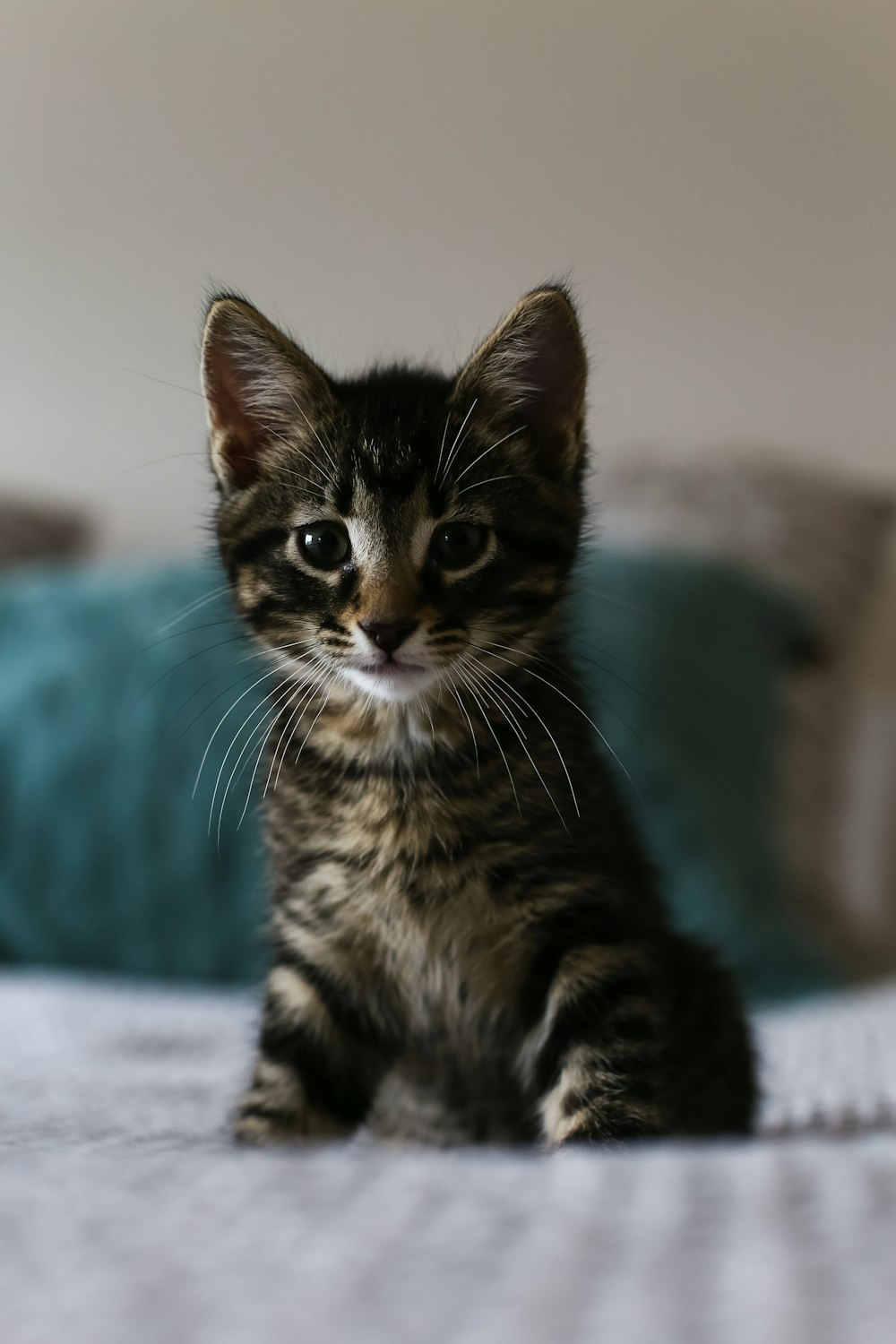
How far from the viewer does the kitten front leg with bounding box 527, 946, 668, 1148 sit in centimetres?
73

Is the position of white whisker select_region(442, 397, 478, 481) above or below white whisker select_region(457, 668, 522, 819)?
above

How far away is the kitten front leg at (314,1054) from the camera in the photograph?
84 centimetres

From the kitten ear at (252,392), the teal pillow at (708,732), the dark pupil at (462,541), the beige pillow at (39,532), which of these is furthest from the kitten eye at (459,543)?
the beige pillow at (39,532)

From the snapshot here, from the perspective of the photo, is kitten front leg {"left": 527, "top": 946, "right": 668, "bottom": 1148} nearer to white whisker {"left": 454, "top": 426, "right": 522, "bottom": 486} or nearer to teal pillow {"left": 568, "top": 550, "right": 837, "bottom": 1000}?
white whisker {"left": 454, "top": 426, "right": 522, "bottom": 486}

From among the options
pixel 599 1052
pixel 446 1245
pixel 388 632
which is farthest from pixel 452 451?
pixel 446 1245

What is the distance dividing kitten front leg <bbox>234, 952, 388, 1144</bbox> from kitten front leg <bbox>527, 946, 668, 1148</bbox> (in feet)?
0.45

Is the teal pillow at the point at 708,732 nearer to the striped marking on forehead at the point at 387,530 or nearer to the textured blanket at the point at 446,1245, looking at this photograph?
the striped marking on forehead at the point at 387,530

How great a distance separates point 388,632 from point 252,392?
0.21 metres

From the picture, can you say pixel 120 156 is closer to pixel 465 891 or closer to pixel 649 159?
pixel 649 159

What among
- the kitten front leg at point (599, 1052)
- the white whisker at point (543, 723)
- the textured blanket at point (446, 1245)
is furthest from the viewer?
the white whisker at point (543, 723)

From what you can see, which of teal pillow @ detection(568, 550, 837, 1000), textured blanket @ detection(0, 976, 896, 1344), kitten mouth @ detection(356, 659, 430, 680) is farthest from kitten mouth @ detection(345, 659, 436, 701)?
teal pillow @ detection(568, 550, 837, 1000)

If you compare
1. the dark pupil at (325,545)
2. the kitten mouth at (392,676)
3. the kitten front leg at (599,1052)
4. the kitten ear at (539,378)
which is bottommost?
the kitten front leg at (599,1052)

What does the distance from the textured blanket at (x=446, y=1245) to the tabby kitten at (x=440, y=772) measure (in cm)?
28

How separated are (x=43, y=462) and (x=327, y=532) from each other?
0.91 m
